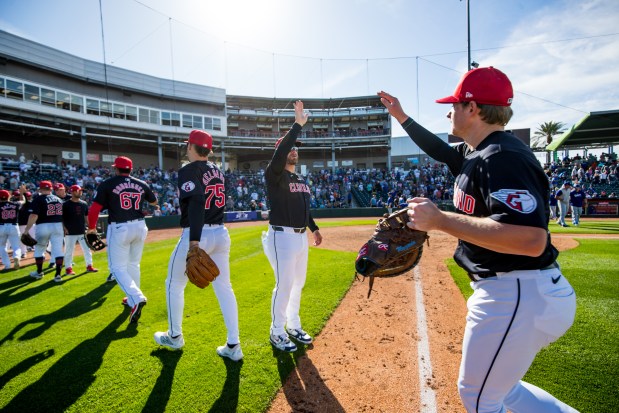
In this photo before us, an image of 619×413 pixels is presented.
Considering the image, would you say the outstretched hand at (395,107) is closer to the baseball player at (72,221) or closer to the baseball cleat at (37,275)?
the baseball player at (72,221)

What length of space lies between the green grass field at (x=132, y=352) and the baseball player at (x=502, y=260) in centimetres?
182

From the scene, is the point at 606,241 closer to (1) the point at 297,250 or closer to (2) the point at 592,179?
(1) the point at 297,250

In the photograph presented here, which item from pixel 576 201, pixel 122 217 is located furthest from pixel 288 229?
pixel 576 201

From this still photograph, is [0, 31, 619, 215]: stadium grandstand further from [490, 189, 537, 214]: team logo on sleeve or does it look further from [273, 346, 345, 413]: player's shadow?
[490, 189, 537, 214]: team logo on sleeve

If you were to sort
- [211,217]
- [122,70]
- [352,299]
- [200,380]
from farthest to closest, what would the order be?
1. [122,70]
2. [352,299]
3. [211,217]
4. [200,380]

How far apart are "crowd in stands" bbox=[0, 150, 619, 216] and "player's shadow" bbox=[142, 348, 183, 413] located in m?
16.3

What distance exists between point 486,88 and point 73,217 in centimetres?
867

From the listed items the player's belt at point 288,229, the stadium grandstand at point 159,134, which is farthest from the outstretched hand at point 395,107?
the stadium grandstand at point 159,134

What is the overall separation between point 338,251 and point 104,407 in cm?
762

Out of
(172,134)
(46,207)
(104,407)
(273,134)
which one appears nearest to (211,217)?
(104,407)

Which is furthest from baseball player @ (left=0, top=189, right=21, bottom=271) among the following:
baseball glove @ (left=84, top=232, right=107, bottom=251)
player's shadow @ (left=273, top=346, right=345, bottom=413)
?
player's shadow @ (left=273, top=346, right=345, bottom=413)

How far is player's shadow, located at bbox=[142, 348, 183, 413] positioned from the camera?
264 centimetres

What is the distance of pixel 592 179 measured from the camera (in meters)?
23.7

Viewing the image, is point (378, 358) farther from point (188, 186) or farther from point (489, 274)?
point (188, 186)
